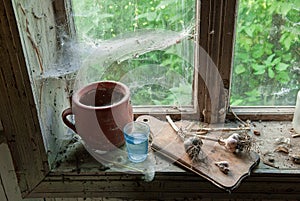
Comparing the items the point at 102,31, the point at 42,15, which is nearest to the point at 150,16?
the point at 102,31

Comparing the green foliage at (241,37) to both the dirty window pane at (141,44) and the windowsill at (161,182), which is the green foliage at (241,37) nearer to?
the dirty window pane at (141,44)

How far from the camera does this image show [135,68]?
41.4 inches

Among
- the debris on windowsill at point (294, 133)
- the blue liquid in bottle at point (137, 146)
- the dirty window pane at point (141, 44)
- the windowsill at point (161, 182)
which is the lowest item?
the windowsill at point (161, 182)

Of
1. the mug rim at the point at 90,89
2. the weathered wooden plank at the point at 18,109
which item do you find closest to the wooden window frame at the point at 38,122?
the weathered wooden plank at the point at 18,109

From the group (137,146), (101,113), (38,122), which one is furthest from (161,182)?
(38,122)

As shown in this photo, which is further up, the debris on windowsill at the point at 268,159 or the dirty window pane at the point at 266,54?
the dirty window pane at the point at 266,54

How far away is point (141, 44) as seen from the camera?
3.30 ft

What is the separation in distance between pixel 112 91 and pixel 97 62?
9 cm

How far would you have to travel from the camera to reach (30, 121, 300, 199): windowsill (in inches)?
38.0

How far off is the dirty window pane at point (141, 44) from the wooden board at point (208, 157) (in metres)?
0.11

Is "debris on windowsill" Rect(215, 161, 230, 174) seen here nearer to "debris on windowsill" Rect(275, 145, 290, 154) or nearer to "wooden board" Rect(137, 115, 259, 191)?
"wooden board" Rect(137, 115, 259, 191)

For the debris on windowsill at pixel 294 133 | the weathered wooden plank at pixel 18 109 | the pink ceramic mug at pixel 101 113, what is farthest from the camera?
the debris on windowsill at pixel 294 133

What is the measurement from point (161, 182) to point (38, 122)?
0.35 meters

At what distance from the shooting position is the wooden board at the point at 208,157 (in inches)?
36.8
